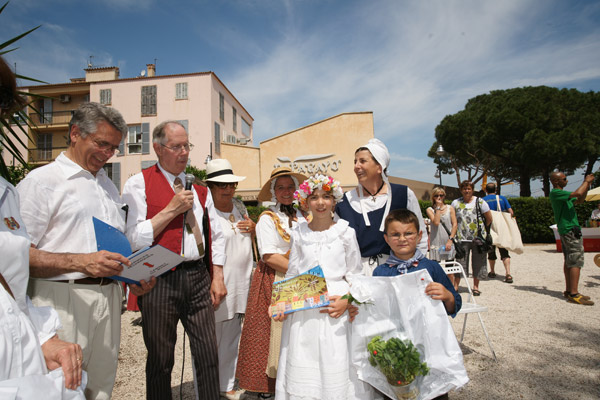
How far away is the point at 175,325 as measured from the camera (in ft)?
8.19

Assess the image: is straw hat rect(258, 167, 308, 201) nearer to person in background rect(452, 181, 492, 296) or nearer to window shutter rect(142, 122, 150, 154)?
person in background rect(452, 181, 492, 296)

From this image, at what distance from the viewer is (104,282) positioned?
2113 millimetres

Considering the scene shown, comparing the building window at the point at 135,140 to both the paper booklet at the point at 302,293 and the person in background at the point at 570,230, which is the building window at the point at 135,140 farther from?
the paper booklet at the point at 302,293

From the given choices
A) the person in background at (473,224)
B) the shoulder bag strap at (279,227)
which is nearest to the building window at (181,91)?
the person in background at (473,224)

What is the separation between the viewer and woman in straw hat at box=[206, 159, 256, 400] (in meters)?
3.42

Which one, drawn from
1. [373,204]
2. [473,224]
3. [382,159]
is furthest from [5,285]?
[473,224]

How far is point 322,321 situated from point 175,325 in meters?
1.05

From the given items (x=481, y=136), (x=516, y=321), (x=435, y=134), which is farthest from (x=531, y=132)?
(x=516, y=321)

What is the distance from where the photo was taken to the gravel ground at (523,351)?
3.31 metres

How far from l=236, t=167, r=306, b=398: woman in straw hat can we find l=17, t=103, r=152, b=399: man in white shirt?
1.25 meters

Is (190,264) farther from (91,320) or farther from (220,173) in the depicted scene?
(220,173)

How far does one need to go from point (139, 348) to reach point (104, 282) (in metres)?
3.31

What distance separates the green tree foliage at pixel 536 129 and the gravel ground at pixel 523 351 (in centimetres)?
2068

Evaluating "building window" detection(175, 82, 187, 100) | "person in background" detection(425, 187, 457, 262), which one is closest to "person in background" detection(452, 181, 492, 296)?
"person in background" detection(425, 187, 457, 262)
